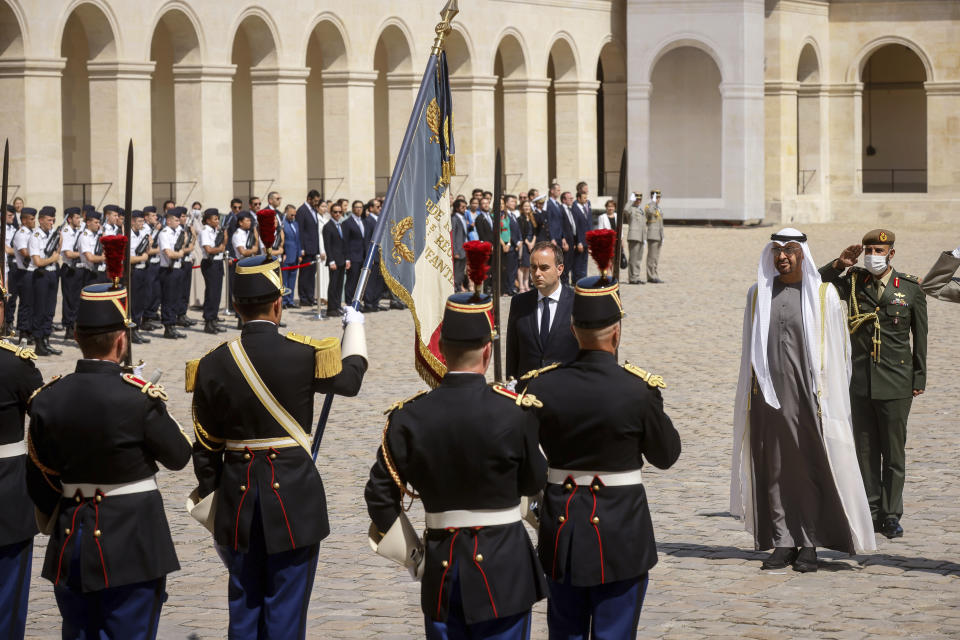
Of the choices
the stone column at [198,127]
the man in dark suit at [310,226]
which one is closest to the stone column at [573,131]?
the stone column at [198,127]

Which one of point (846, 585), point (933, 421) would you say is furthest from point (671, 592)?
point (933, 421)

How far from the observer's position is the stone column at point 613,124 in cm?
4191

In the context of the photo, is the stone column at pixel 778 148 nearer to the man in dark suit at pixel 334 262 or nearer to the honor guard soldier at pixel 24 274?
the man in dark suit at pixel 334 262

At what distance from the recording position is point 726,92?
39.1 meters

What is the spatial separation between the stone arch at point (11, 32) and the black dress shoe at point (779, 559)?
18644mm

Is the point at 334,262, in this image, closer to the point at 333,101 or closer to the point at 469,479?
the point at 333,101

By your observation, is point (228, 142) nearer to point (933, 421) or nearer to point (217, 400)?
point (933, 421)

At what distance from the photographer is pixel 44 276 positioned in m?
18.3

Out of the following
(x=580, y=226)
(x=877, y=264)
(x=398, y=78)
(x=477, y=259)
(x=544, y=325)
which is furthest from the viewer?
(x=398, y=78)

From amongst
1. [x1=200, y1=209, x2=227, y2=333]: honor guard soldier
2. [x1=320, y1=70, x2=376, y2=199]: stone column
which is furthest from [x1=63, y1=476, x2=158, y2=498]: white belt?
[x1=320, y1=70, x2=376, y2=199]: stone column

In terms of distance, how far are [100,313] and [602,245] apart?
1.83 m

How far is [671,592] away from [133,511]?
10.4ft

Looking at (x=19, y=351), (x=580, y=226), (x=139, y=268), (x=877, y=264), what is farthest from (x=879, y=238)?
(x=580, y=226)

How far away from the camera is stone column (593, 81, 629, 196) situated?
1650 inches
